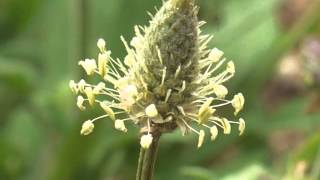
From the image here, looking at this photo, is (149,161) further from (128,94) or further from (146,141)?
(128,94)

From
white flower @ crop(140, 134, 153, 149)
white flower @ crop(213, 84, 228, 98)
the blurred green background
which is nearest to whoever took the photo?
white flower @ crop(140, 134, 153, 149)

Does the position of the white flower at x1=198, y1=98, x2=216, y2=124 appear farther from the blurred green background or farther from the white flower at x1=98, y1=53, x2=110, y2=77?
the blurred green background

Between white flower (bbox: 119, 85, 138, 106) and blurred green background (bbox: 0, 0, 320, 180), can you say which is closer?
white flower (bbox: 119, 85, 138, 106)

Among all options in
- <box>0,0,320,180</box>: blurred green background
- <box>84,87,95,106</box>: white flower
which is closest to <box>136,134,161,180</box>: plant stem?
<box>84,87,95,106</box>: white flower

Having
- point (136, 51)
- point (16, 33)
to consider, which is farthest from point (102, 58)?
point (16, 33)

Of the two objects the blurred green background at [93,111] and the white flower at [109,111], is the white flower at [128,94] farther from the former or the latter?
the blurred green background at [93,111]

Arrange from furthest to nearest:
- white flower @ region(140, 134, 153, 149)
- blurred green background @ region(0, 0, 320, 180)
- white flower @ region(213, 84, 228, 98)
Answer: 1. blurred green background @ region(0, 0, 320, 180)
2. white flower @ region(213, 84, 228, 98)
3. white flower @ region(140, 134, 153, 149)

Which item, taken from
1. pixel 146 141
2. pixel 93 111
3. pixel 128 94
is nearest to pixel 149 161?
pixel 146 141

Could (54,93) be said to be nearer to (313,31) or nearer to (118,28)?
(118,28)
